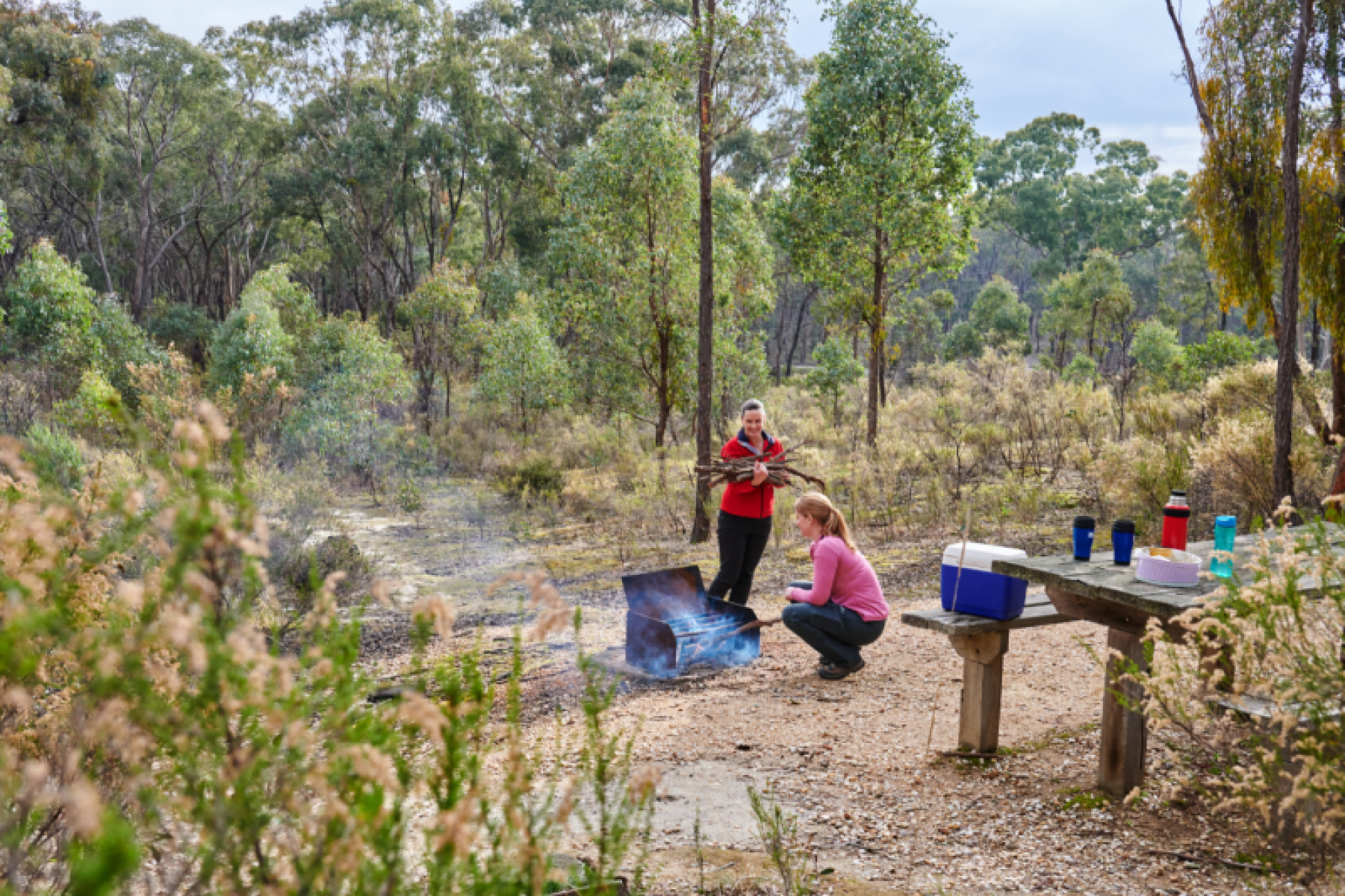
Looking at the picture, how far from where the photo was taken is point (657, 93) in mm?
12938

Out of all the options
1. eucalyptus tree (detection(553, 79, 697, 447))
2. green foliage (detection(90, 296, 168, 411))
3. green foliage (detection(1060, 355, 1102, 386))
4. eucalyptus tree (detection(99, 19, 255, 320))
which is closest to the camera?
eucalyptus tree (detection(553, 79, 697, 447))

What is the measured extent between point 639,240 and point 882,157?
3595 millimetres

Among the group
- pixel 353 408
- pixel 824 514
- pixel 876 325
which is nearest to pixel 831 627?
pixel 824 514

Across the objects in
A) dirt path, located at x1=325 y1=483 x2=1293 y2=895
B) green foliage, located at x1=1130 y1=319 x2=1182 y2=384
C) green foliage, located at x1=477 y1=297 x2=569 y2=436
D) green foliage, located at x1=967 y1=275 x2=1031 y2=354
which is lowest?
dirt path, located at x1=325 y1=483 x2=1293 y2=895

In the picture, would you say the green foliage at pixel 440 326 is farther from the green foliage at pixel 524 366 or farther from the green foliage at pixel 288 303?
the green foliage at pixel 524 366

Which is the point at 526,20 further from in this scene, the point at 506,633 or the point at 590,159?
the point at 506,633

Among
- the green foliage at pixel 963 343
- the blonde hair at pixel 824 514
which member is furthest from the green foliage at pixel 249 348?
the green foliage at pixel 963 343

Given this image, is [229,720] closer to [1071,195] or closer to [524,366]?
[524,366]

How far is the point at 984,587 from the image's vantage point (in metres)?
3.94

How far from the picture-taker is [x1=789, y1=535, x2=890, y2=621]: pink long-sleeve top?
16.5ft

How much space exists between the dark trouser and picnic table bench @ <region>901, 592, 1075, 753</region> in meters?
1.03

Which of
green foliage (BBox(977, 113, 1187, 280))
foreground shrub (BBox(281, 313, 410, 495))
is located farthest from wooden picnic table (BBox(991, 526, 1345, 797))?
green foliage (BBox(977, 113, 1187, 280))

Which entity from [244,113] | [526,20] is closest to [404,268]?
[244,113]

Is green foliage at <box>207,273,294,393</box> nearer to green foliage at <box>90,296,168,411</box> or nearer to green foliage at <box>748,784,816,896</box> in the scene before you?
green foliage at <box>90,296,168,411</box>
